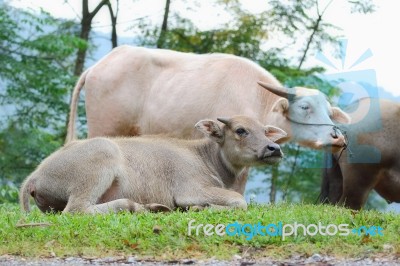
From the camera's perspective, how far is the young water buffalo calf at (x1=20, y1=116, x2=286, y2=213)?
929 centimetres

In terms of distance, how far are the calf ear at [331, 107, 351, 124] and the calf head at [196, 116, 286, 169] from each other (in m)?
1.52

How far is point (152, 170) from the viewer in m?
9.81

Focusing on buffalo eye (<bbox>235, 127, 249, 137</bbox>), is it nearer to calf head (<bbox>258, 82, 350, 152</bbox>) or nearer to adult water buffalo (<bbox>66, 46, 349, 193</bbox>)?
adult water buffalo (<bbox>66, 46, 349, 193</bbox>)

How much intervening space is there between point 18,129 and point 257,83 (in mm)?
12136

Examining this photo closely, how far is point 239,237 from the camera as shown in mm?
7508

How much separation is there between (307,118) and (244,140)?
1.57 m

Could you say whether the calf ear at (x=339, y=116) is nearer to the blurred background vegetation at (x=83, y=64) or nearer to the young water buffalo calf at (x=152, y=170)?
the young water buffalo calf at (x=152, y=170)

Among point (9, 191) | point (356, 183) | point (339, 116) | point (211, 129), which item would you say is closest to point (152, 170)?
point (211, 129)

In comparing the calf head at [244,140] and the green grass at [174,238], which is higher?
the calf head at [244,140]

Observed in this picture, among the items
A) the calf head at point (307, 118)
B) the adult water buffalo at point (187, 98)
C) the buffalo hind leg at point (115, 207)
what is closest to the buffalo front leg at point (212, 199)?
the buffalo hind leg at point (115, 207)

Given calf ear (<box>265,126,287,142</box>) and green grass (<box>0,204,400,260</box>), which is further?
calf ear (<box>265,126,287,142</box>)

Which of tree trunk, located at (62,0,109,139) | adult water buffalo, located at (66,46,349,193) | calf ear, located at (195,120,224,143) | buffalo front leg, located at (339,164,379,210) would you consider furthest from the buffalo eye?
tree trunk, located at (62,0,109,139)

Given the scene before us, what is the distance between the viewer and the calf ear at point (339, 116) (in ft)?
38.1

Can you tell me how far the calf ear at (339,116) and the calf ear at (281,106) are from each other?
26.3 inches
